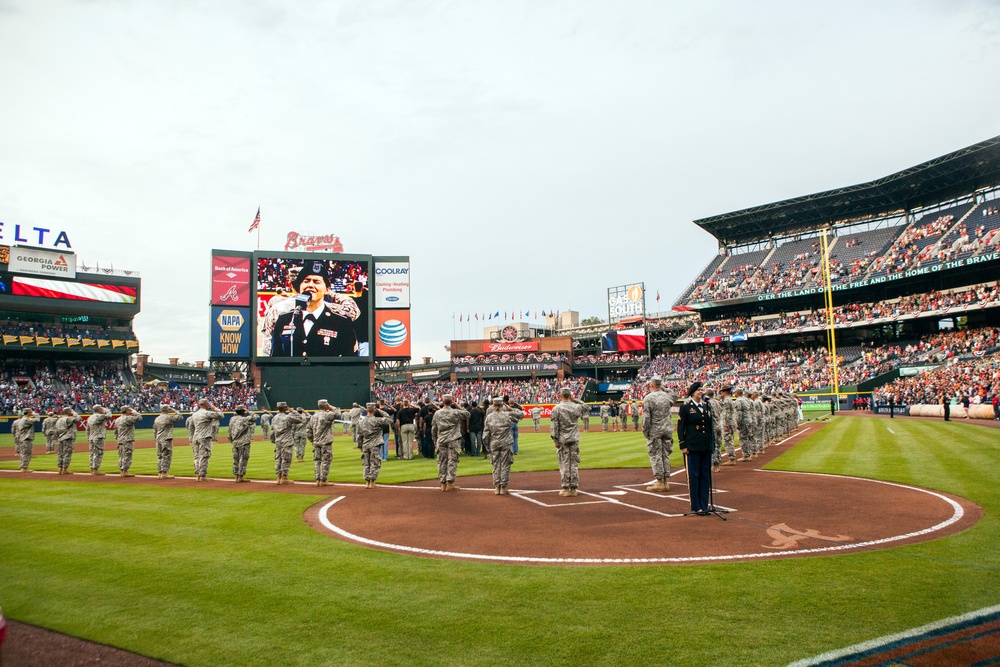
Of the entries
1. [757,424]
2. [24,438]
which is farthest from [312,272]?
[757,424]

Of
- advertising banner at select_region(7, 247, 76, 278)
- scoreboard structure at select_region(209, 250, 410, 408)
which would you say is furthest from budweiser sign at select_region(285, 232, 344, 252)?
advertising banner at select_region(7, 247, 76, 278)

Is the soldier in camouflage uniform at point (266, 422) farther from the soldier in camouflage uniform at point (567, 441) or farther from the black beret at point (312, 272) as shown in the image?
the soldier in camouflage uniform at point (567, 441)

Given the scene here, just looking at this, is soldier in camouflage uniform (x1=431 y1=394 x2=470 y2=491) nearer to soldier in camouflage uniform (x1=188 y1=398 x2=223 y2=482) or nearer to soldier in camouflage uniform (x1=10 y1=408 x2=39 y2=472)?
soldier in camouflage uniform (x1=188 y1=398 x2=223 y2=482)

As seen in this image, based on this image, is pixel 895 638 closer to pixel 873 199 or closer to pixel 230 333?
pixel 230 333

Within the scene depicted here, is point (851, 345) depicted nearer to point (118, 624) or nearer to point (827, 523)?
point (827, 523)

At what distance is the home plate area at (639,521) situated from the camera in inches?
299

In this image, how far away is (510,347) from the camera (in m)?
76.7

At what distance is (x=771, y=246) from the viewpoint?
7125 cm

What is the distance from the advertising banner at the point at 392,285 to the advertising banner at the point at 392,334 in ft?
2.97

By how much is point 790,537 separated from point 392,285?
56624 millimetres

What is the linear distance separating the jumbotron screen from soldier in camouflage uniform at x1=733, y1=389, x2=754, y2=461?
46530 mm

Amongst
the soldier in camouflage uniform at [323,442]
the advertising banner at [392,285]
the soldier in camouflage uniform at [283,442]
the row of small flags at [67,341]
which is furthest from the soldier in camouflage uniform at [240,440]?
the row of small flags at [67,341]

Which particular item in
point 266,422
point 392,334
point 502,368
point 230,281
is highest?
point 230,281

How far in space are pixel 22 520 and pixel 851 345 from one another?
2473 inches
